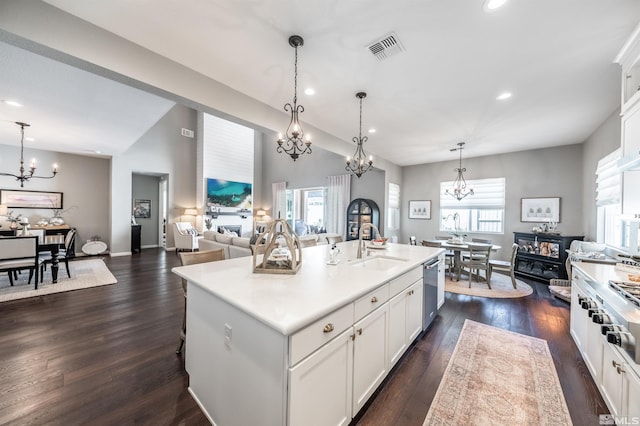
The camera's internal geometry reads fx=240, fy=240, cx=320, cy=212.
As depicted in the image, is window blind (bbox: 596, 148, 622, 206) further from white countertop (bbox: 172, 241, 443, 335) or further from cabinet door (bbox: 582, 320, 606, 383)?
white countertop (bbox: 172, 241, 443, 335)

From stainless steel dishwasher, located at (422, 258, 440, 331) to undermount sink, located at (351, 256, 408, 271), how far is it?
1.05ft

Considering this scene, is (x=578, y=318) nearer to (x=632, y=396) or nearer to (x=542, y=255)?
(x=632, y=396)

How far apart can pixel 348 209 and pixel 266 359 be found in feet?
20.5

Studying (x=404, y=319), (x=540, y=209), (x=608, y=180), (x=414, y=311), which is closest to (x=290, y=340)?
(x=404, y=319)

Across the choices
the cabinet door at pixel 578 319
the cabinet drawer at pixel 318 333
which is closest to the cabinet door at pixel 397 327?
the cabinet drawer at pixel 318 333

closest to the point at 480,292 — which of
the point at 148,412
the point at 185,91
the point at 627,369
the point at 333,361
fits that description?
the point at 627,369

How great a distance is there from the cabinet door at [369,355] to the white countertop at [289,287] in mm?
251

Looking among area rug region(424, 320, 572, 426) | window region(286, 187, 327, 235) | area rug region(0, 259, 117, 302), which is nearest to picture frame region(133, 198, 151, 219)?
area rug region(0, 259, 117, 302)

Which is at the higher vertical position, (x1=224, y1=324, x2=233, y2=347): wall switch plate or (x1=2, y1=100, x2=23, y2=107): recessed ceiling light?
(x1=2, y1=100, x2=23, y2=107): recessed ceiling light

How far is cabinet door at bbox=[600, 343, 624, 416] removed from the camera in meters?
1.47

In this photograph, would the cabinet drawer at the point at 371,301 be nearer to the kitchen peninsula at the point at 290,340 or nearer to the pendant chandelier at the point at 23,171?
the kitchen peninsula at the point at 290,340

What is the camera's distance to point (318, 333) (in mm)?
1215

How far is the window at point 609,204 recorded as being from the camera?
11.1 feet

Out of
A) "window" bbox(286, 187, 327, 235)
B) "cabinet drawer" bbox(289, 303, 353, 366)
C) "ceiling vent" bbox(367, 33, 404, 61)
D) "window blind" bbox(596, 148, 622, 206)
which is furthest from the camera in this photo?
"window" bbox(286, 187, 327, 235)
